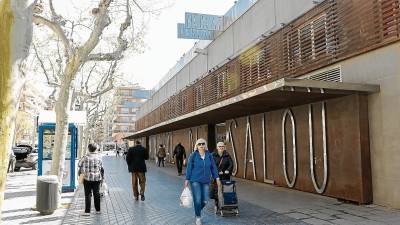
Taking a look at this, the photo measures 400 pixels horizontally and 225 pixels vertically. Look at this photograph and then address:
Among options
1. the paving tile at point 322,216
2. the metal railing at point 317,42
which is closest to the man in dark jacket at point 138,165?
the paving tile at point 322,216

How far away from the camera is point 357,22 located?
1017 centimetres

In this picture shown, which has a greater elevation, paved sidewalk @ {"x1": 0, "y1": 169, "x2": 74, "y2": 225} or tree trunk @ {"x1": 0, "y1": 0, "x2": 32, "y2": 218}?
tree trunk @ {"x1": 0, "y1": 0, "x2": 32, "y2": 218}

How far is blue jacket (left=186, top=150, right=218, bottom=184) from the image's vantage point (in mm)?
8031

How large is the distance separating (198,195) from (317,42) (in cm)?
614

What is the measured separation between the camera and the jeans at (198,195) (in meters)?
8.02

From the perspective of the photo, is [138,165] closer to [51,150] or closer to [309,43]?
[51,150]

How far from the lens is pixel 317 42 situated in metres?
11.9

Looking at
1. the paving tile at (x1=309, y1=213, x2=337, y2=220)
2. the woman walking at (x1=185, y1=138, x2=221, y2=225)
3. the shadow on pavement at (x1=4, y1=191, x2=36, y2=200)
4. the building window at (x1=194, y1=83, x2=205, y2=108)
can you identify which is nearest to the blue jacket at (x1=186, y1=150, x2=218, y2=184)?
the woman walking at (x1=185, y1=138, x2=221, y2=225)

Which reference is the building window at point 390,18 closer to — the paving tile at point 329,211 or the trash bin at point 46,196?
the paving tile at point 329,211

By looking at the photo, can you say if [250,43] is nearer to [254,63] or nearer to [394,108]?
[254,63]

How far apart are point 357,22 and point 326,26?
4.51 ft

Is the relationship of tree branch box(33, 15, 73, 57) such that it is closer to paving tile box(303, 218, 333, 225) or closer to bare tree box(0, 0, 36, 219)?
bare tree box(0, 0, 36, 219)

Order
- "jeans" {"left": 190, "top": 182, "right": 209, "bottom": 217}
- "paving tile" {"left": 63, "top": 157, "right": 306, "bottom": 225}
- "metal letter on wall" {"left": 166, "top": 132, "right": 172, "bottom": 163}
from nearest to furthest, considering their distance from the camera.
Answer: "jeans" {"left": 190, "top": 182, "right": 209, "bottom": 217}, "paving tile" {"left": 63, "top": 157, "right": 306, "bottom": 225}, "metal letter on wall" {"left": 166, "top": 132, "right": 172, "bottom": 163}

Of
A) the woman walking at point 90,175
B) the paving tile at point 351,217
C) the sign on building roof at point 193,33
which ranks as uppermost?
the sign on building roof at point 193,33
